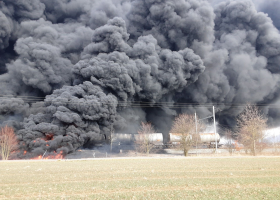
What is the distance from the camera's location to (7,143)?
132 feet

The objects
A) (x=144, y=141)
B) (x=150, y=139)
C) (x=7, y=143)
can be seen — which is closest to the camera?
(x=7, y=143)

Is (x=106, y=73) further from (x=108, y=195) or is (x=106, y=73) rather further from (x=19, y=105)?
(x=108, y=195)

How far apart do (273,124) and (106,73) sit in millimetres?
41977

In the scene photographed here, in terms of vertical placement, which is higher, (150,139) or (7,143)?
(150,139)

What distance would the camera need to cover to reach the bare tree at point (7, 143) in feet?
132

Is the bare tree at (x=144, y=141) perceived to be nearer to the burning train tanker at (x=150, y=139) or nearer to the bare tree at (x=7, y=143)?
the burning train tanker at (x=150, y=139)

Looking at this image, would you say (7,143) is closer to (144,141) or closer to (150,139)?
(144,141)

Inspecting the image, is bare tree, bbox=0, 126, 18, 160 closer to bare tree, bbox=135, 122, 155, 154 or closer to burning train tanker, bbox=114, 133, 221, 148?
burning train tanker, bbox=114, 133, 221, 148

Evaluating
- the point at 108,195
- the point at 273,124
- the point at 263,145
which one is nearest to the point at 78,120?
the point at 263,145

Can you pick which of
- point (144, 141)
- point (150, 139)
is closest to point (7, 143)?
point (144, 141)

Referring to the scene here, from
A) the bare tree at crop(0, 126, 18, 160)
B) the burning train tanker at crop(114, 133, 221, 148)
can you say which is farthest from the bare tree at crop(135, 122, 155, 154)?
the bare tree at crop(0, 126, 18, 160)

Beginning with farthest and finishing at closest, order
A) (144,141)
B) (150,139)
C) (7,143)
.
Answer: (150,139) → (144,141) → (7,143)

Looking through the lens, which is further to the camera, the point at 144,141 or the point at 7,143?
the point at 144,141

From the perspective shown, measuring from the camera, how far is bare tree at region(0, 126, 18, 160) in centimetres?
4009
